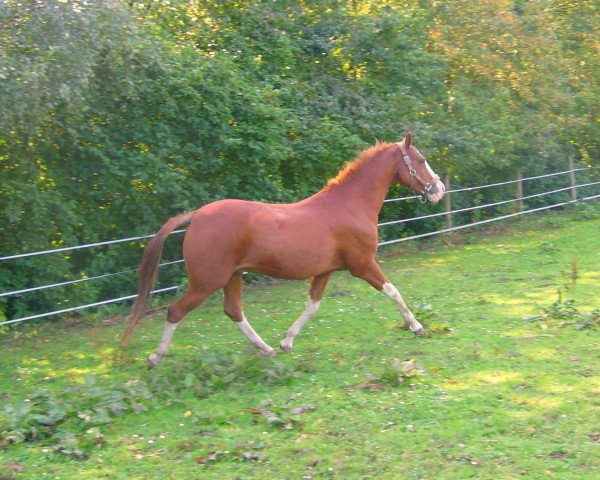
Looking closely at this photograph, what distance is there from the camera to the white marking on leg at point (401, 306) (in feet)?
28.0

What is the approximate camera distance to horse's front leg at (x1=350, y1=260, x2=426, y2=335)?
8500mm

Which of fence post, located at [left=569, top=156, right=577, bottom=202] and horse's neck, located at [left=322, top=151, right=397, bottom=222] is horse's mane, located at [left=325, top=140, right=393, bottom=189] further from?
fence post, located at [left=569, top=156, right=577, bottom=202]

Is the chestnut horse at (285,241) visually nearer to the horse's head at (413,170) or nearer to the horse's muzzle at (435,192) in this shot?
the horse's head at (413,170)

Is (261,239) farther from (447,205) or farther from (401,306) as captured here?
(447,205)

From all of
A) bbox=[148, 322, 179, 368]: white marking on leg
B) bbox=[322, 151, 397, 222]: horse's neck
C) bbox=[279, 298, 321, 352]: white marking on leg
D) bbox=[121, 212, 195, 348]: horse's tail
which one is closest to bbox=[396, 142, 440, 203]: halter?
bbox=[322, 151, 397, 222]: horse's neck

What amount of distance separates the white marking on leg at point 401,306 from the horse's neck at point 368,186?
2.50ft

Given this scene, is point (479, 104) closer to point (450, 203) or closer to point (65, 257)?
point (450, 203)

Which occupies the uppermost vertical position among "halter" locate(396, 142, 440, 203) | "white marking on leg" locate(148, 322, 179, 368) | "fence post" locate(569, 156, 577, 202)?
"halter" locate(396, 142, 440, 203)

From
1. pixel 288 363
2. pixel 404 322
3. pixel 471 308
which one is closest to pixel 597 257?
pixel 471 308

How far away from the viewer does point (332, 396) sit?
263 inches

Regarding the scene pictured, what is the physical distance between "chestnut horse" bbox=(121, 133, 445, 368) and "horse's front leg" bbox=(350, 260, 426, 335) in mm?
11

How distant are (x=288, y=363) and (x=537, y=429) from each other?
111 inches

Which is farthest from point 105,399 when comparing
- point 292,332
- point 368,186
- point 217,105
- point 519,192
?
point 519,192

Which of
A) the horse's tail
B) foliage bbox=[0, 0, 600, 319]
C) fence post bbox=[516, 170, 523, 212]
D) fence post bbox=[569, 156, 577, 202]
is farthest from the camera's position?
fence post bbox=[569, 156, 577, 202]
